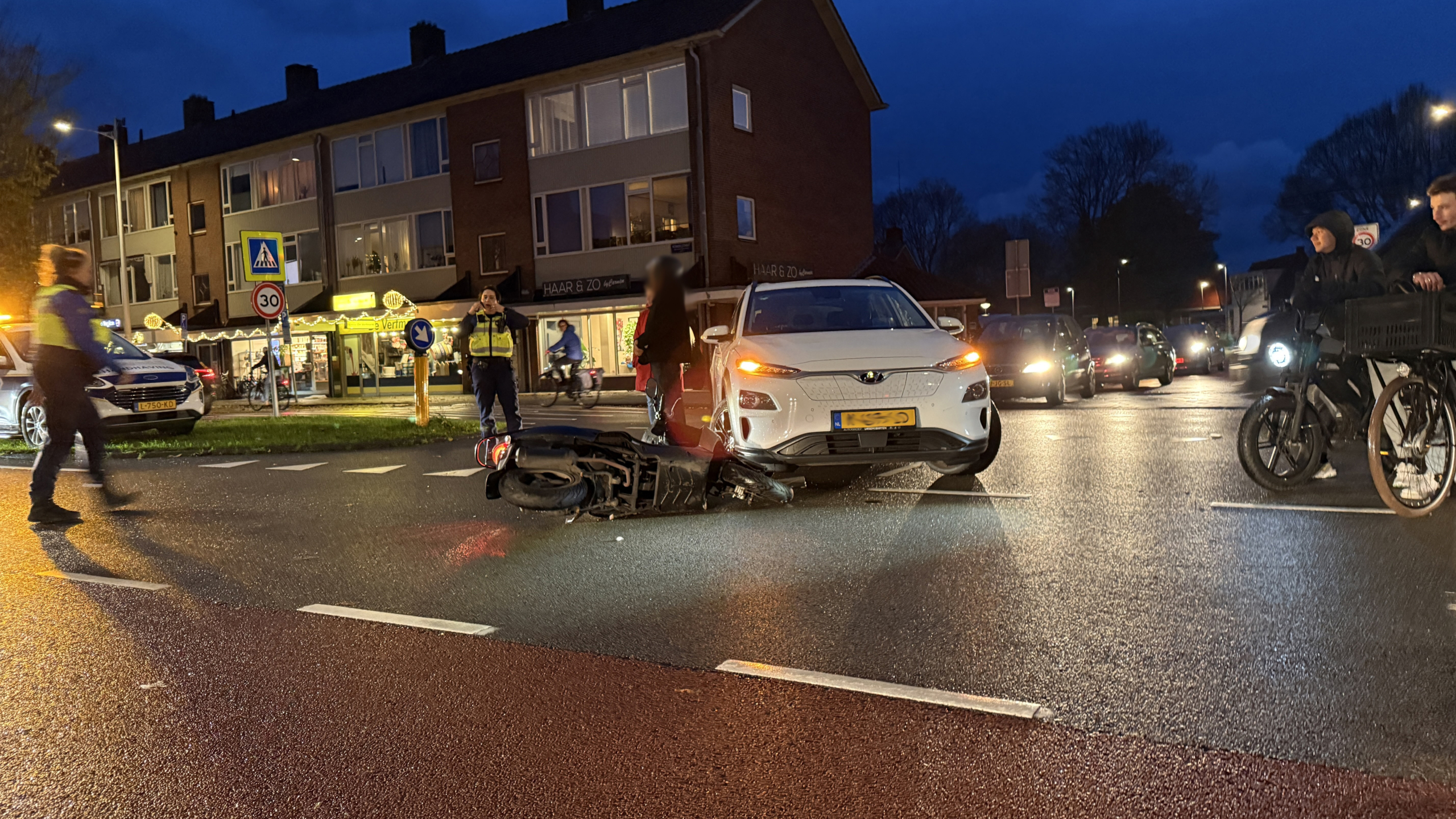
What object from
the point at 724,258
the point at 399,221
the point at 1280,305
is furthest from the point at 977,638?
the point at 399,221

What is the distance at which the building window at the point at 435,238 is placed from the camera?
119 feet

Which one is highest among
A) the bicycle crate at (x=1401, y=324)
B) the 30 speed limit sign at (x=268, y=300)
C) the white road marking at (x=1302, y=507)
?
the 30 speed limit sign at (x=268, y=300)

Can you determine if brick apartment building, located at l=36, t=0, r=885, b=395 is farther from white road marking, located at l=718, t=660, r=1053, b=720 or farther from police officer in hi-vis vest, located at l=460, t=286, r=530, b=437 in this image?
white road marking, located at l=718, t=660, r=1053, b=720

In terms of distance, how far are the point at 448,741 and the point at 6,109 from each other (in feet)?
109

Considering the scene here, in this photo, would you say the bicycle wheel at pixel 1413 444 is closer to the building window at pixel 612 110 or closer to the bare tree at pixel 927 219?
the building window at pixel 612 110

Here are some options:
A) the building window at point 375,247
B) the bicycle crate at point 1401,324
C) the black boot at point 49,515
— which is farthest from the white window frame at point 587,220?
the bicycle crate at point 1401,324

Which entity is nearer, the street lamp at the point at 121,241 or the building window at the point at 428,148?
the street lamp at the point at 121,241

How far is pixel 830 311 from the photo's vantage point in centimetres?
869

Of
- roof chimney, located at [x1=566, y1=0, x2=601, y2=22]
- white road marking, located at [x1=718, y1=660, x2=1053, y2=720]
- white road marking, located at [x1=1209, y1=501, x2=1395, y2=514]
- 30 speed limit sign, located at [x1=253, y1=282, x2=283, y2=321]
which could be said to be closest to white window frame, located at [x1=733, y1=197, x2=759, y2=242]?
roof chimney, located at [x1=566, y1=0, x2=601, y2=22]

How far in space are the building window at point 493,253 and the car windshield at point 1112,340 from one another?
19.0 metres

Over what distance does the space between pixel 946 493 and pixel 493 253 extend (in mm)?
29103

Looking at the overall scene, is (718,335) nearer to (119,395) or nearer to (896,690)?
(896,690)

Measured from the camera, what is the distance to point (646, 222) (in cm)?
3173

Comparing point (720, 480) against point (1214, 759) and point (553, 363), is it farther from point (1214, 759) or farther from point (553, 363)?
point (553, 363)
